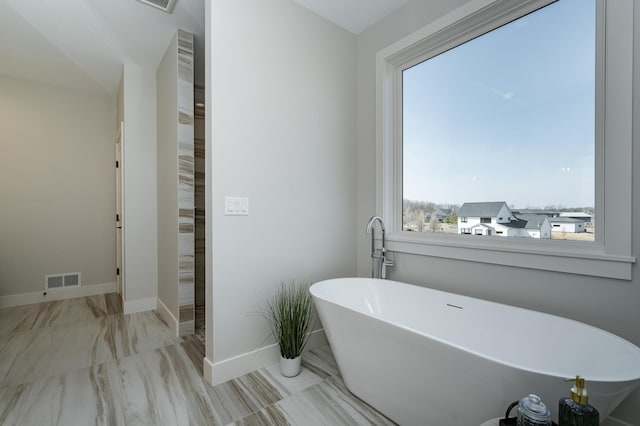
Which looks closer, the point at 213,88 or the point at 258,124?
the point at 213,88

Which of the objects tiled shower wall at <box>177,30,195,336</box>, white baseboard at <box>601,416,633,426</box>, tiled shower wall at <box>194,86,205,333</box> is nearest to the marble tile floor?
tiled shower wall at <box>177,30,195,336</box>

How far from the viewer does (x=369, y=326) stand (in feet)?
4.73

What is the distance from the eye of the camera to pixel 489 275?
1844 mm

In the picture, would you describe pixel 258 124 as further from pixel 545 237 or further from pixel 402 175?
pixel 545 237

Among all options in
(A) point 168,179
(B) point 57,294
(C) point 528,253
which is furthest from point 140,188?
(C) point 528,253

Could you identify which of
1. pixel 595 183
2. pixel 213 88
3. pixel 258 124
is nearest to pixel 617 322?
pixel 595 183

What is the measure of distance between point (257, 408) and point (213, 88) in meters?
1.88

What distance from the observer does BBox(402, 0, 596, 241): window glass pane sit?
159 cm

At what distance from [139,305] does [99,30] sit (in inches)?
105

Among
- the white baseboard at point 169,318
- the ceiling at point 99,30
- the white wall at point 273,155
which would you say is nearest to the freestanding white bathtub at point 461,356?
the white wall at point 273,155

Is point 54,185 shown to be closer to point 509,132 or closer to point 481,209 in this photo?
point 481,209

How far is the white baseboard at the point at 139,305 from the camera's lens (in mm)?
3145

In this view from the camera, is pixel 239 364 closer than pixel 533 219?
No

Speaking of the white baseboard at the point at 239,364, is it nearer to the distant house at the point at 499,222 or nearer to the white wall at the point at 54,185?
the distant house at the point at 499,222
